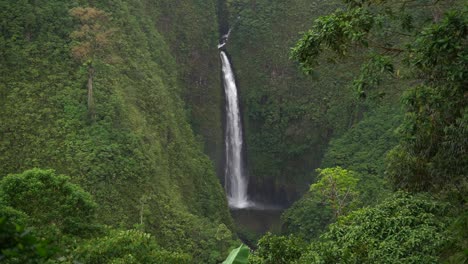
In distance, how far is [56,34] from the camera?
2044cm

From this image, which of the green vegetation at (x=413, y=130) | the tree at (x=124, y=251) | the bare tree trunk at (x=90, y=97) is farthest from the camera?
the bare tree trunk at (x=90, y=97)

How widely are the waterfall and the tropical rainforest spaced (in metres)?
0.51

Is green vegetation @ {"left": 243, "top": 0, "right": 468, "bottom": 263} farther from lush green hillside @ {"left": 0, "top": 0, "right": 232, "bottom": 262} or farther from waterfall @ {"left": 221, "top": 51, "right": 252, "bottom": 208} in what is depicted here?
waterfall @ {"left": 221, "top": 51, "right": 252, "bottom": 208}

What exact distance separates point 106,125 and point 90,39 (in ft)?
13.6

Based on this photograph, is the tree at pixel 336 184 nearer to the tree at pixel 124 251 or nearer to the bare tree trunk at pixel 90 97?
→ the tree at pixel 124 251

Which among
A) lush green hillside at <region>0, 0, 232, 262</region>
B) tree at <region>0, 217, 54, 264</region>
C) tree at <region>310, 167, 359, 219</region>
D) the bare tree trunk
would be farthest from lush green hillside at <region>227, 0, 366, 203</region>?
tree at <region>0, 217, 54, 264</region>

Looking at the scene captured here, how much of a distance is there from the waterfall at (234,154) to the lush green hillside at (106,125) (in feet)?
23.4

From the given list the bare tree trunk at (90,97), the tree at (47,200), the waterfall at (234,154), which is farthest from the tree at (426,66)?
the waterfall at (234,154)

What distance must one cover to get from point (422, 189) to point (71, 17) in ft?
55.0

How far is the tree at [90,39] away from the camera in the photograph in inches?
770

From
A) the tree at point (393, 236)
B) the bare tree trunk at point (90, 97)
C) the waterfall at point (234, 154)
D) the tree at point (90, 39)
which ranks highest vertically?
the tree at point (90, 39)

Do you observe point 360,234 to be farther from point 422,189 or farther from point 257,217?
point 257,217

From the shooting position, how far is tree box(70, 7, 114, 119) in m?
19.6

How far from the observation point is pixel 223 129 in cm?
3391
